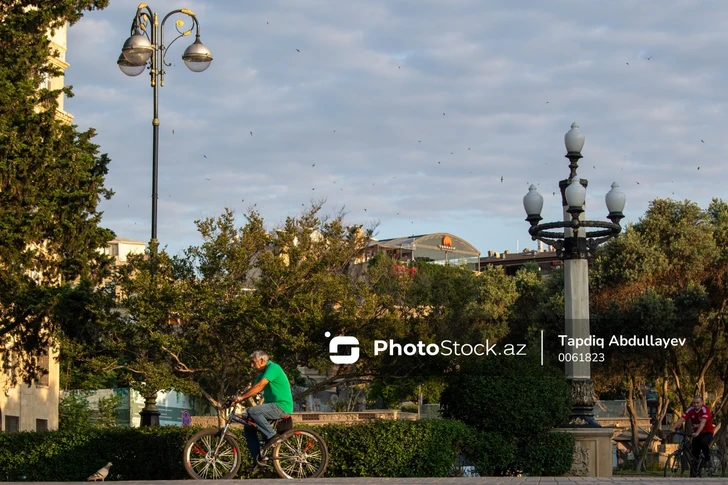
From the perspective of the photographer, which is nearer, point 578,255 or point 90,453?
point 90,453

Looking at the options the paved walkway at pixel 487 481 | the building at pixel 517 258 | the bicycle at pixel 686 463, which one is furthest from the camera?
the building at pixel 517 258

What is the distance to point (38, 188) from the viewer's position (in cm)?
2127

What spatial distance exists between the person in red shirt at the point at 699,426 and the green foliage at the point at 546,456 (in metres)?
2.36

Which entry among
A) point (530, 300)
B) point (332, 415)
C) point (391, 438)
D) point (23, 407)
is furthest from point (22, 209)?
point (530, 300)

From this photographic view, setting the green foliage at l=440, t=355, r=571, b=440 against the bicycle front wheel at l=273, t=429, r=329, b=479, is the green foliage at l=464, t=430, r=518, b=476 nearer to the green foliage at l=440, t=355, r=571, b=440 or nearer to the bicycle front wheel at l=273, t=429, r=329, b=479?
the green foliage at l=440, t=355, r=571, b=440

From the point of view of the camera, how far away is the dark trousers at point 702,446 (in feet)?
62.3

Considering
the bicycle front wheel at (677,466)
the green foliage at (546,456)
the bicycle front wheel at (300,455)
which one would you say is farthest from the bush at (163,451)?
the bicycle front wheel at (677,466)

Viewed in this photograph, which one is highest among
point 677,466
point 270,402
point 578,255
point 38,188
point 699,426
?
point 38,188

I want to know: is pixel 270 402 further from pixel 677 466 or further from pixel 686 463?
pixel 677 466

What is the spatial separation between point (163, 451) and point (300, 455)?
3636 millimetres

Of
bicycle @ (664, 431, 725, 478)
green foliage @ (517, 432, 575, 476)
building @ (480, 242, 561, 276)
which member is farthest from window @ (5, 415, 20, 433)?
building @ (480, 242, 561, 276)

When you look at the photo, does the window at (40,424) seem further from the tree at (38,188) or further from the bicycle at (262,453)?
the bicycle at (262,453)

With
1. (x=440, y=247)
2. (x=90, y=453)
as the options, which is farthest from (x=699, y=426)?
(x=440, y=247)

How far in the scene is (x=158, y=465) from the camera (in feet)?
52.1
